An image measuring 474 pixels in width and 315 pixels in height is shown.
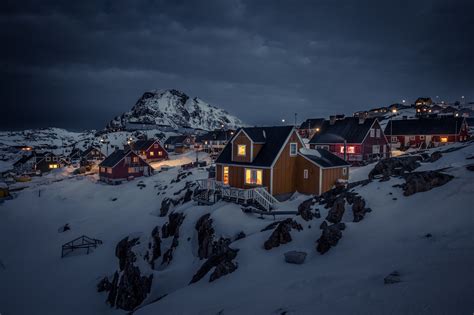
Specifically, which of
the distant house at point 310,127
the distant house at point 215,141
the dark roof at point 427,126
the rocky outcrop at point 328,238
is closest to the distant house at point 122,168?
the distant house at point 215,141

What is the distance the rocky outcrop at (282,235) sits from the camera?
16703mm

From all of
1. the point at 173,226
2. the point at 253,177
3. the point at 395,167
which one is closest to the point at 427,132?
the point at 395,167

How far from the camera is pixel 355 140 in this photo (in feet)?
155

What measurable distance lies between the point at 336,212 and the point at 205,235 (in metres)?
10.9

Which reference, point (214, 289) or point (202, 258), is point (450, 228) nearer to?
point (214, 289)

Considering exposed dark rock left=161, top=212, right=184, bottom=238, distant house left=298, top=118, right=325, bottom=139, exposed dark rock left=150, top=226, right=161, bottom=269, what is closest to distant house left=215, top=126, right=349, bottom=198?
exposed dark rock left=161, top=212, right=184, bottom=238

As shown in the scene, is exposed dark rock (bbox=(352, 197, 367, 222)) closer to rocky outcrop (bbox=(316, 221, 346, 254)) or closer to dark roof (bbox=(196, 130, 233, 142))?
rocky outcrop (bbox=(316, 221, 346, 254))

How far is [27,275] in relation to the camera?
2580 centimetres

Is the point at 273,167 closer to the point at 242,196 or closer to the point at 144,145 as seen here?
the point at 242,196

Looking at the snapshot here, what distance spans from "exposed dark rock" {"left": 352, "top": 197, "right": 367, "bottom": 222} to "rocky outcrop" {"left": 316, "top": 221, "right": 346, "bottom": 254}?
1.74 metres

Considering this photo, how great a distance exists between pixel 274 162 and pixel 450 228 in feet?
57.6

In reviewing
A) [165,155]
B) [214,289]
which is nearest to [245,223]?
[214,289]

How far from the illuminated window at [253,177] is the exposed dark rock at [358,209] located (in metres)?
12.9

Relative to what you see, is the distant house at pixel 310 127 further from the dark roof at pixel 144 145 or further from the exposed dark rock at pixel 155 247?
the exposed dark rock at pixel 155 247
